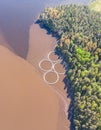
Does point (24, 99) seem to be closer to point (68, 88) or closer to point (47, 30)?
point (68, 88)

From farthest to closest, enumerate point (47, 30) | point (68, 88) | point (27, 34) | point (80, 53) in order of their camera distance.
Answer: point (47, 30), point (27, 34), point (80, 53), point (68, 88)

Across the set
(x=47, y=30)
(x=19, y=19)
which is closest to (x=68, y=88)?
(x=47, y=30)

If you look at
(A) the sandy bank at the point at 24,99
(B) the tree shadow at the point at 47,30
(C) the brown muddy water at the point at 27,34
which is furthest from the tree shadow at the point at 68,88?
(B) the tree shadow at the point at 47,30

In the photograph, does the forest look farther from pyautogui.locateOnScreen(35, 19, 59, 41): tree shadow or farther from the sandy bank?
the sandy bank

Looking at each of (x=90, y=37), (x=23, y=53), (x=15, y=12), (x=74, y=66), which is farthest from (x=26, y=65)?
(x=15, y=12)

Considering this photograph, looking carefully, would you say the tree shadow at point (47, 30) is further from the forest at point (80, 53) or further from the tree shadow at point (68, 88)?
the tree shadow at point (68, 88)

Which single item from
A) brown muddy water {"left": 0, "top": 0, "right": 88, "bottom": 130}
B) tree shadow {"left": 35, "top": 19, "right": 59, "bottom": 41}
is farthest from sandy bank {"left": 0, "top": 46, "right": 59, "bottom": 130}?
tree shadow {"left": 35, "top": 19, "right": 59, "bottom": 41}

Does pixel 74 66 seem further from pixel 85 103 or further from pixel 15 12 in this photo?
pixel 15 12
